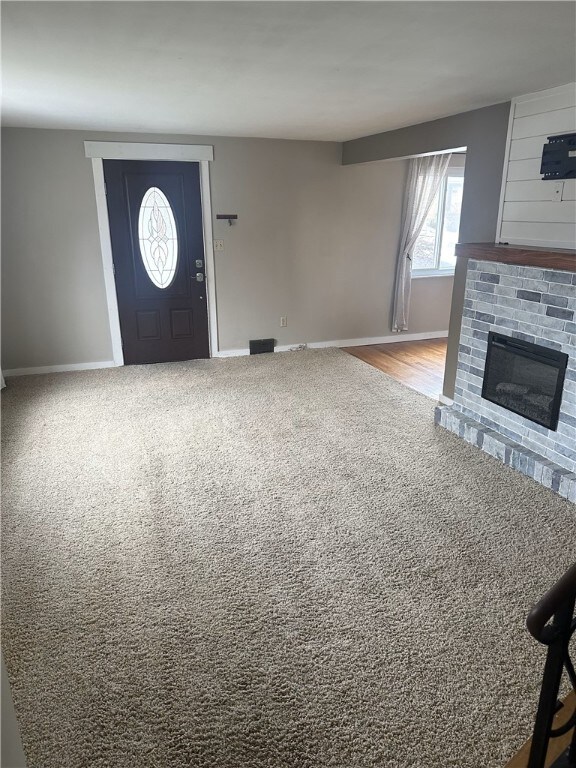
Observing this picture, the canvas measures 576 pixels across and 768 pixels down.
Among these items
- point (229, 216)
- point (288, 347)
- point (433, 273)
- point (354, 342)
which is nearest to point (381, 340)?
point (354, 342)

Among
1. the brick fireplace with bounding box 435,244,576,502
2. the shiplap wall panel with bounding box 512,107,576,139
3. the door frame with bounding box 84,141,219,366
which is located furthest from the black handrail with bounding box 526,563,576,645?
the door frame with bounding box 84,141,219,366

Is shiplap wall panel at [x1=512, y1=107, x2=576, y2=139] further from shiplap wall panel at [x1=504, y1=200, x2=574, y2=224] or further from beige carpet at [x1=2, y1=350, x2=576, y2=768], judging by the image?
beige carpet at [x1=2, y1=350, x2=576, y2=768]

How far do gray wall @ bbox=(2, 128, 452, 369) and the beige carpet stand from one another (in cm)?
156

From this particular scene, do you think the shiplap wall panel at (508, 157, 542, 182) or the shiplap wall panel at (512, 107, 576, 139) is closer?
the shiplap wall panel at (512, 107, 576, 139)

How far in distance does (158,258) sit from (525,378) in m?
3.82

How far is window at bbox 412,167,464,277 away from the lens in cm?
656

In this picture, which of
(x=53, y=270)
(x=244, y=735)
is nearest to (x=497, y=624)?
(x=244, y=735)

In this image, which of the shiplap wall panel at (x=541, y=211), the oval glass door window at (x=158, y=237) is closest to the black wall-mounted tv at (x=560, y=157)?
the shiplap wall panel at (x=541, y=211)

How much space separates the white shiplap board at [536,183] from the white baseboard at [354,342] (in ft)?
9.67

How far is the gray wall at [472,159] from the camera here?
3.67 m

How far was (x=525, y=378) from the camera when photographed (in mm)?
3426

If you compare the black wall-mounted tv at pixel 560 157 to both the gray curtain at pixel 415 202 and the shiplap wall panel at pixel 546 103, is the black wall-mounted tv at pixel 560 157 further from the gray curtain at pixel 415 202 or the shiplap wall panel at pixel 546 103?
the gray curtain at pixel 415 202

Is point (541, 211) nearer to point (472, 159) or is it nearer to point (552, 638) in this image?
point (472, 159)

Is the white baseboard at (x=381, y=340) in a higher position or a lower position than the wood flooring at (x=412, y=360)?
higher
